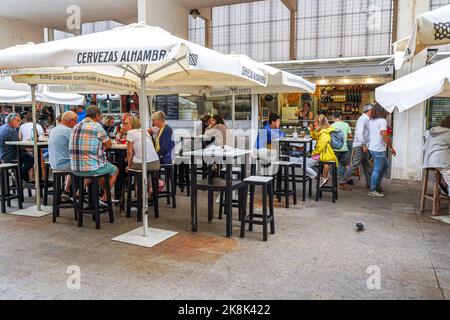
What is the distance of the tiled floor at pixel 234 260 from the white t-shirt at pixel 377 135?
191 centimetres

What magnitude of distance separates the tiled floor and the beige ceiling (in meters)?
6.40

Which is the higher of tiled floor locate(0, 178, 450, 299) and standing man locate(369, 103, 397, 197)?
standing man locate(369, 103, 397, 197)

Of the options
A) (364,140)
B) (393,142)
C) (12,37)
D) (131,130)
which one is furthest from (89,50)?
(12,37)

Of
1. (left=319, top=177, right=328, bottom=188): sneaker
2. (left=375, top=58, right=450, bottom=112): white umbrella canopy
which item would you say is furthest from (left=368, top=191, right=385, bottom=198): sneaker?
(left=375, top=58, right=450, bottom=112): white umbrella canopy

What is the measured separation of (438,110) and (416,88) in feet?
17.7

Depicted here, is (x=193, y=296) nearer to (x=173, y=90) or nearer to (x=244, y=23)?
(x=173, y=90)

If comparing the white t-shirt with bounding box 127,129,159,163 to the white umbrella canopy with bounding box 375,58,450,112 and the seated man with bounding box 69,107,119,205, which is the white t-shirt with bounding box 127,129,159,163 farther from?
the white umbrella canopy with bounding box 375,58,450,112

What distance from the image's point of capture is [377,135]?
7633 millimetres

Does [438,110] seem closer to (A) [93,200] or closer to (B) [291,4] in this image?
(B) [291,4]

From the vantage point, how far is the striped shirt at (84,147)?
5.39 m

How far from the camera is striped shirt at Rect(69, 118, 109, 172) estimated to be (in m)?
5.39

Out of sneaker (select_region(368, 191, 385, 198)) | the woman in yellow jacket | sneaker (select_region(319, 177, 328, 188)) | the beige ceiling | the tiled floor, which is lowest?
the tiled floor

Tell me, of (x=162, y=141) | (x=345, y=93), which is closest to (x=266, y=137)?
(x=162, y=141)

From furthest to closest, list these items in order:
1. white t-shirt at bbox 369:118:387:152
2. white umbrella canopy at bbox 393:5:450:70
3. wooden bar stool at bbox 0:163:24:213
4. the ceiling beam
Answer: the ceiling beam, white t-shirt at bbox 369:118:387:152, wooden bar stool at bbox 0:163:24:213, white umbrella canopy at bbox 393:5:450:70
